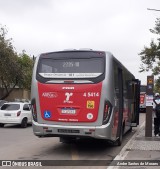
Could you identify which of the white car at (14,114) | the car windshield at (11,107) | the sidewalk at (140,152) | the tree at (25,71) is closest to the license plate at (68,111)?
the sidewalk at (140,152)

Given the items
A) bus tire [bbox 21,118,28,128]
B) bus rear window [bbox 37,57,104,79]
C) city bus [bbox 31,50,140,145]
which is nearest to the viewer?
city bus [bbox 31,50,140,145]

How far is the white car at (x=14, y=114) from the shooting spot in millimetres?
21934

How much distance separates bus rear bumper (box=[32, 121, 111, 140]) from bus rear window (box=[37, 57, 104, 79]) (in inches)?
60.6

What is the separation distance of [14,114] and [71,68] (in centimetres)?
1078

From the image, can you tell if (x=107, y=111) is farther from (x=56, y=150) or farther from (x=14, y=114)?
(x=14, y=114)

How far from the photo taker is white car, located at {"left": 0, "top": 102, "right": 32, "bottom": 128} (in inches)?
864

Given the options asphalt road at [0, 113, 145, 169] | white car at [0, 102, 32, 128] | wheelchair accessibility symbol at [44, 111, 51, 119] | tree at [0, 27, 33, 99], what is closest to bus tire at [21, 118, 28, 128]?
white car at [0, 102, 32, 128]

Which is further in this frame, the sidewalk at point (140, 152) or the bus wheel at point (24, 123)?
the bus wheel at point (24, 123)

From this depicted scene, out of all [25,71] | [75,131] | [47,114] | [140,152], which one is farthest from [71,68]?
[25,71]

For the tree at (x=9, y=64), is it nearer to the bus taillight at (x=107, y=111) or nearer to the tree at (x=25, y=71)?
the tree at (x=25, y=71)

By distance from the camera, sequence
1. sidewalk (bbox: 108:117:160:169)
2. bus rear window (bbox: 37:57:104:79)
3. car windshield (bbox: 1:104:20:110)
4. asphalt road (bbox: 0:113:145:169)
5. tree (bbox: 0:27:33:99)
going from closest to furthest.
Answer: sidewalk (bbox: 108:117:160:169)
asphalt road (bbox: 0:113:145:169)
bus rear window (bbox: 37:57:104:79)
car windshield (bbox: 1:104:20:110)
tree (bbox: 0:27:33:99)

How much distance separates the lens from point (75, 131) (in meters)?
11.4

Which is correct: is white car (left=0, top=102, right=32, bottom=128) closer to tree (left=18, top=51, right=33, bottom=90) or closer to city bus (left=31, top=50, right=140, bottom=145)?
city bus (left=31, top=50, right=140, bottom=145)

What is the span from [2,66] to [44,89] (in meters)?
30.8
